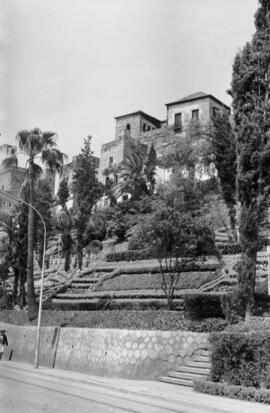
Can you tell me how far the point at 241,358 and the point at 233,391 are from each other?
95 centimetres

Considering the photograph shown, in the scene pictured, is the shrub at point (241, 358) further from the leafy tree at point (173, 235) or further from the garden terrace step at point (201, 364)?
the leafy tree at point (173, 235)

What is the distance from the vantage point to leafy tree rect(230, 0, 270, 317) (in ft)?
65.7

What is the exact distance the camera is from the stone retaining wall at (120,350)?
59.0 ft

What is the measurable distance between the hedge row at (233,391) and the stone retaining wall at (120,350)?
8.94 feet

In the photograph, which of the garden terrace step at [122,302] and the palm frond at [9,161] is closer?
the garden terrace step at [122,302]

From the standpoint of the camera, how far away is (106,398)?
14016 mm

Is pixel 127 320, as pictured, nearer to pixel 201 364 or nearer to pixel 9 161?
pixel 201 364

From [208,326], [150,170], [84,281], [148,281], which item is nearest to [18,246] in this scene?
[84,281]

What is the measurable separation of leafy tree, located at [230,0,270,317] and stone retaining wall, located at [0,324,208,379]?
278 cm

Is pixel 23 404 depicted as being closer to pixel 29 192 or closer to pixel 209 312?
pixel 209 312

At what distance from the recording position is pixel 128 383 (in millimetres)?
17047

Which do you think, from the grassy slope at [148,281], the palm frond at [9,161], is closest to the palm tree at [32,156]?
the palm frond at [9,161]

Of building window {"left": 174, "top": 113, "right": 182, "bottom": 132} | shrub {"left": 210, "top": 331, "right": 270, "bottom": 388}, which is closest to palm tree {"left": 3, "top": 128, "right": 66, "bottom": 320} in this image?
shrub {"left": 210, "top": 331, "right": 270, "bottom": 388}

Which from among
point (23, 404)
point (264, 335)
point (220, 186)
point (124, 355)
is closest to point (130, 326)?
point (124, 355)
